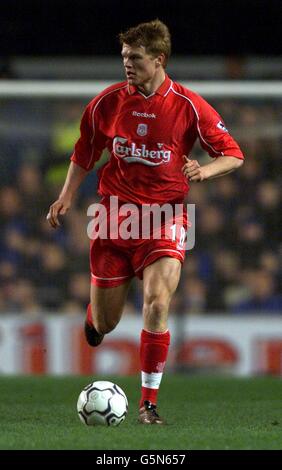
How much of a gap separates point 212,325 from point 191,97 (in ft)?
12.1

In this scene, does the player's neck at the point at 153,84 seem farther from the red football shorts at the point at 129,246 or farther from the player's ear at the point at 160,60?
the red football shorts at the point at 129,246

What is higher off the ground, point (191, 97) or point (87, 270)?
point (191, 97)

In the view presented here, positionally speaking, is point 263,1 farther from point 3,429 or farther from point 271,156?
point 3,429

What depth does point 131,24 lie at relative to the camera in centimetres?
1341

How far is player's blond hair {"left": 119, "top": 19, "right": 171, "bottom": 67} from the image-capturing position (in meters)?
5.81

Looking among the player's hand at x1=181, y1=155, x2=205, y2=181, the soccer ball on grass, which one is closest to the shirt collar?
the player's hand at x1=181, y1=155, x2=205, y2=181

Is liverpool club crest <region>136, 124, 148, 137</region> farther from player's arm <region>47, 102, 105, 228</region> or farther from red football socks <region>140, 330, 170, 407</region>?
red football socks <region>140, 330, 170, 407</region>

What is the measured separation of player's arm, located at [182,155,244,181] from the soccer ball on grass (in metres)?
1.07

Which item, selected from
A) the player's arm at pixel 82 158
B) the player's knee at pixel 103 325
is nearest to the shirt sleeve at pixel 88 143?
the player's arm at pixel 82 158

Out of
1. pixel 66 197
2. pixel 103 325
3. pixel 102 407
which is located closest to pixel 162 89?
pixel 66 197

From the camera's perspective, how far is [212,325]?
9.44 meters

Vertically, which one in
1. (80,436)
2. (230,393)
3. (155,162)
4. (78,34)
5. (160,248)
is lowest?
(230,393)
